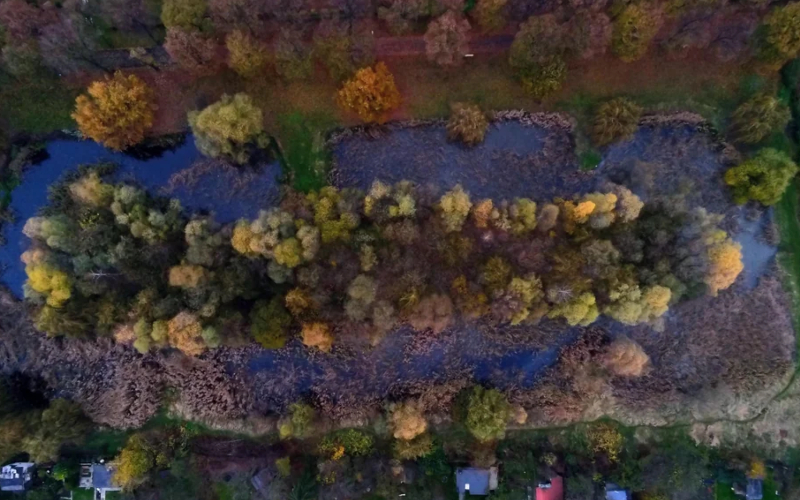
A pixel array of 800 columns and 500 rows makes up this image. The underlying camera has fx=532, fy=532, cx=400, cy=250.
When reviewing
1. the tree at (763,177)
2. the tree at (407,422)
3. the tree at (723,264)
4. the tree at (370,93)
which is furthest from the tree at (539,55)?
the tree at (407,422)

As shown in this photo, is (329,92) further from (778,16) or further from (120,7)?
(778,16)

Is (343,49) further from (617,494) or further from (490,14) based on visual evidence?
(617,494)

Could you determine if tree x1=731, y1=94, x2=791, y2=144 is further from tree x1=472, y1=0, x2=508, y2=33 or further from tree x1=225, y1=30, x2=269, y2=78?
tree x1=225, y1=30, x2=269, y2=78

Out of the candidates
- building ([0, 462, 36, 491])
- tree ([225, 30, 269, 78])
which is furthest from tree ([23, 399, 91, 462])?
tree ([225, 30, 269, 78])

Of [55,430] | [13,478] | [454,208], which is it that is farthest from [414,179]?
[13,478]

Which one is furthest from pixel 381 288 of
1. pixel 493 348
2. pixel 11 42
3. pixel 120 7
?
pixel 11 42
